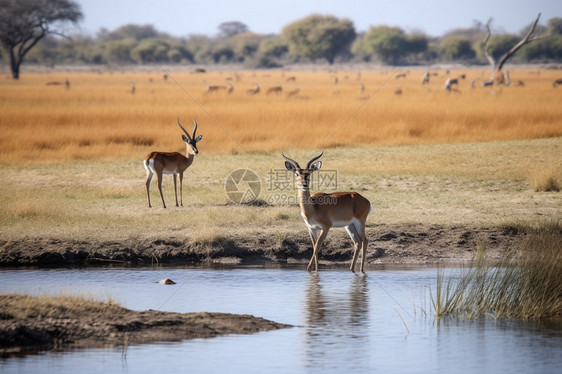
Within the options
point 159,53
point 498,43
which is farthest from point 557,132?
point 159,53

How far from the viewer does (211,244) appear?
11227 millimetres

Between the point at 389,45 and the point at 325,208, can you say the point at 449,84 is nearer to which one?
the point at 325,208

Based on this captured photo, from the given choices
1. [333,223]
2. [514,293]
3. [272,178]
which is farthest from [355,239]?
[272,178]

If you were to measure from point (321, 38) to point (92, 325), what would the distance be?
91.1 m

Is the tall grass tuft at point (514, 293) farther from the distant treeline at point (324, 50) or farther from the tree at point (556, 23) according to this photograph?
the tree at point (556, 23)

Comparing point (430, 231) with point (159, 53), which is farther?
point (159, 53)

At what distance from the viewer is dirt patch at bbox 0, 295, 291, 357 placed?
696 cm

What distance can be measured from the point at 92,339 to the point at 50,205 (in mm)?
7175

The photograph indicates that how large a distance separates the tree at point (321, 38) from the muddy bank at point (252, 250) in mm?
85826

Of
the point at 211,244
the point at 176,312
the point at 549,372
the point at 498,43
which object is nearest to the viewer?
the point at 549,372

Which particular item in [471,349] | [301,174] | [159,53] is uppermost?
[159,53]

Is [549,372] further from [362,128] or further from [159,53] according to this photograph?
[159,53]

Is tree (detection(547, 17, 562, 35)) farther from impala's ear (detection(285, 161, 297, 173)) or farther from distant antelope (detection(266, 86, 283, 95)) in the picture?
impala's ear (detection(285, 161, 297, 173))

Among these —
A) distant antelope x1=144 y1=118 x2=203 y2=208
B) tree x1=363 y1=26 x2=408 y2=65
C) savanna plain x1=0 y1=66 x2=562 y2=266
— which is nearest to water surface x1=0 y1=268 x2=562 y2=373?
savanna plain x1=0 y1=66 x2=562 y2=266
